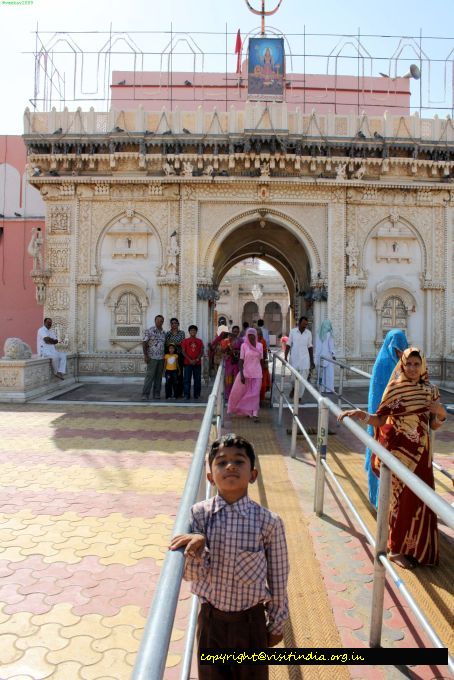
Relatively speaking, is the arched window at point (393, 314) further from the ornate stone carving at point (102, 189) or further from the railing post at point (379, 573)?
the railing post at point (379, 573)

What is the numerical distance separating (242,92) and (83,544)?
58.2ft

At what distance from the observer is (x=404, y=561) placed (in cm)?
333

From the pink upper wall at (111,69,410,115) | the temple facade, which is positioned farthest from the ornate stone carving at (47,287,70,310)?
the pink upper wall at (111,69,410,115)

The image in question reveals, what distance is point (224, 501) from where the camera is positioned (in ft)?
6.24

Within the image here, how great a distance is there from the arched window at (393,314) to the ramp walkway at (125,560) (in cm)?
721

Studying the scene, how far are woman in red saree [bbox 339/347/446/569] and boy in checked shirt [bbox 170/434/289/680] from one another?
1.81 meters

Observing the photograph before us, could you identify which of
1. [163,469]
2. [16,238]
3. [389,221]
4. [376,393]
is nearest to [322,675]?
[376,393]

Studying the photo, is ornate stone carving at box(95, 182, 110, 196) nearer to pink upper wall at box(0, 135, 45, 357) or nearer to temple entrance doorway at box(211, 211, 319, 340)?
temple entrance doorway at box(211, 211, 319, 340)

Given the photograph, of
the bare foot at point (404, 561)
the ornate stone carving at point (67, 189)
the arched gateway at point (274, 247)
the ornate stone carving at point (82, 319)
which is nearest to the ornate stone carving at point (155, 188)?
the arched gateway at point (274, 247)

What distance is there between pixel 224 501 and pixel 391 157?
41.7 ft

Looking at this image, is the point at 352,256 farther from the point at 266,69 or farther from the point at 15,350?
the point at 15,350

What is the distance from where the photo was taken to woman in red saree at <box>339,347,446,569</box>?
332cm

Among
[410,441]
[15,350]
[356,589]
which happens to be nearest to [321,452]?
[410,441]

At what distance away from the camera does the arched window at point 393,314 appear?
42.5ft
